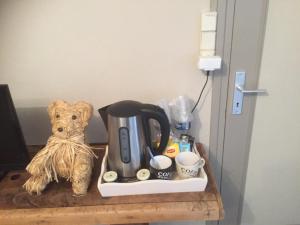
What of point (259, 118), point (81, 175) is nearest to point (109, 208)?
point (81, 175)

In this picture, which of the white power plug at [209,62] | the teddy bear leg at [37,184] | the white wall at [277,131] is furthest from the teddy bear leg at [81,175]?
the white wall at [277,131]

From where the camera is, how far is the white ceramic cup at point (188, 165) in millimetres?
842

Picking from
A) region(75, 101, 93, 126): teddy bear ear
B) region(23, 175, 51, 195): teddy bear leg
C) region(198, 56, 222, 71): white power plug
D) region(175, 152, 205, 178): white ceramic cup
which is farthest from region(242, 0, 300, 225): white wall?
region(23, 175, 51, 195): teddy bear leg

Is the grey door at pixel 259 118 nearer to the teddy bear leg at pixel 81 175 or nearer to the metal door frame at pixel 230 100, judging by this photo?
the metal door frame at pixel 230 100

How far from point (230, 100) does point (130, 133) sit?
0.50 m

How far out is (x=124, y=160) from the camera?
851 mm

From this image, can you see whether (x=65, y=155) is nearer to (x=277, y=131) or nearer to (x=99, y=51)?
(x=99, y=51)

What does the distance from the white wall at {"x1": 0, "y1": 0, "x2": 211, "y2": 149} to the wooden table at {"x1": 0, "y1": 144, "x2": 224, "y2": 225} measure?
1.30 feet

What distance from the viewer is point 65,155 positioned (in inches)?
34.6

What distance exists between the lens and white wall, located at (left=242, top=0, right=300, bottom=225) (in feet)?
3.17

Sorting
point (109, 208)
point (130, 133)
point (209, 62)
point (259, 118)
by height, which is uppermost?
point (209, 62)

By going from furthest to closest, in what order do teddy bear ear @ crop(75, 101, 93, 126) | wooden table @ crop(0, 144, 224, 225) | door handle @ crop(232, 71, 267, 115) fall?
1. door handle @ crop(232, 71, 267, 115)
2. teddy bear ear @ crop(75, 101, 93, 126)
3. wooden table @ crop(0, 144, 224, 225)

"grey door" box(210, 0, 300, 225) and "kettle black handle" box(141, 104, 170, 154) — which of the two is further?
"grey door" box(210, 0, 300, 225)

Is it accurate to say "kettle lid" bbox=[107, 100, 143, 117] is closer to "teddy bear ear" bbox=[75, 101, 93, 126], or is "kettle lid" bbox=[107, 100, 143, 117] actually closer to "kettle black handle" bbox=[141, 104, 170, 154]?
"kettle black handle" bbox=[141, 104, 170, 154]
